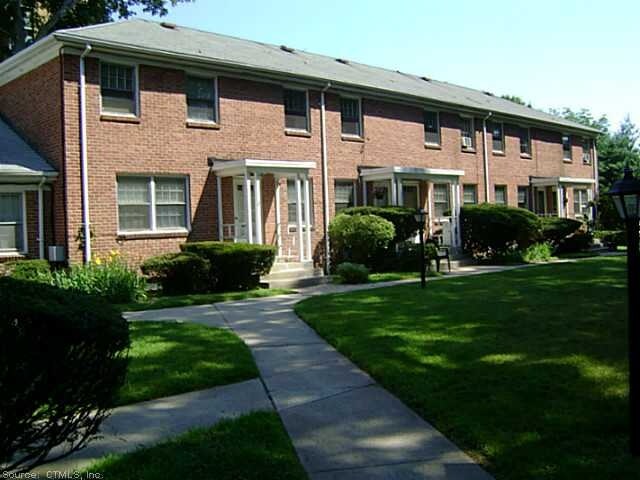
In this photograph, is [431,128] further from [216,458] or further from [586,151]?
[216,458]

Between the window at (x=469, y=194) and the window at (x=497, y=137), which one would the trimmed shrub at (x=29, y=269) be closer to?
the window at (x=469, y=194)

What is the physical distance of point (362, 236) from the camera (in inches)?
682

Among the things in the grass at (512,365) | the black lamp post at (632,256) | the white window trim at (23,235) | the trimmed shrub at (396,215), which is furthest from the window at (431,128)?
the black lamp post at (632,256)

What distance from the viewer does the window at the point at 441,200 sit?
22734 mm

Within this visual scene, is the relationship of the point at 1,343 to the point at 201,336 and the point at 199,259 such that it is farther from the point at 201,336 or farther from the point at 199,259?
the point at 199,259

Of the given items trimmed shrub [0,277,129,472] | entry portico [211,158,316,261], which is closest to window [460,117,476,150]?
entry portico [211,158,316,261]

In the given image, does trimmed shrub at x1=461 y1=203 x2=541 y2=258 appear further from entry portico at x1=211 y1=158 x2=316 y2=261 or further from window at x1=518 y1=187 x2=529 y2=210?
entry portico at x1=211 y1=158 x2=316 y2=261

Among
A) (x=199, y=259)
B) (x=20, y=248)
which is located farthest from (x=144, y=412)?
(x=20, y=248)

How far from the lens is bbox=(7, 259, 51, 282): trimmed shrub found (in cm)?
1292

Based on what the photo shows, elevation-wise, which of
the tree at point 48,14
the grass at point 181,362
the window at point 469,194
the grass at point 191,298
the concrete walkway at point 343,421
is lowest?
the concrete walkway at point 343,421

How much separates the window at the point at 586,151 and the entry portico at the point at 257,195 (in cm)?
2021

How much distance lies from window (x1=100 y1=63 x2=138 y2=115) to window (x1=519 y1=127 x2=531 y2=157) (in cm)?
1853

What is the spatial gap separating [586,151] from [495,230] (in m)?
15.2

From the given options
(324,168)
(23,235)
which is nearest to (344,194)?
(324,168)
